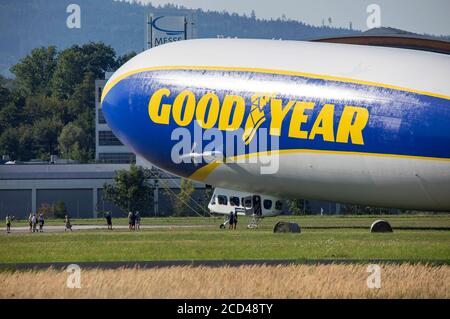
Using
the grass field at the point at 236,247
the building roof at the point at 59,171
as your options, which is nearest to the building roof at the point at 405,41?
the grass field at the point at 236,247

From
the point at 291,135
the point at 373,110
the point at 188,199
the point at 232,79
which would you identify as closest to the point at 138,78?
the point at 232,79

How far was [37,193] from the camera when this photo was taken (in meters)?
134

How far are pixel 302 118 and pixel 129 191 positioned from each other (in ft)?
249

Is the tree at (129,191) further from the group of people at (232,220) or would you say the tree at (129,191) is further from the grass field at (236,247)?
the grass field at (236,247)

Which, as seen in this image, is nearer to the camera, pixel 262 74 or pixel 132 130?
pixel 262 74

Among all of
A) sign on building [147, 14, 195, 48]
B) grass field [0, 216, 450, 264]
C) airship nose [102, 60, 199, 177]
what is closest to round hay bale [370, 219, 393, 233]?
grass field [0, 216, 450, 264]

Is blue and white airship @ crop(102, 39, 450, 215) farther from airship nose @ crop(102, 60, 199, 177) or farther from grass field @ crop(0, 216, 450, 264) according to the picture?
grass field @ crop(0, 216, 450, 264)

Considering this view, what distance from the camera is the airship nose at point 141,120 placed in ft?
190

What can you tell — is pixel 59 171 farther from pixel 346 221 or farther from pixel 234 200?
pixel 234 200

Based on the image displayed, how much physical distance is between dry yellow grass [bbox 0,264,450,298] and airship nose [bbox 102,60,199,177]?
20168 millimetres

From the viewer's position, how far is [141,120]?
58.7 metres

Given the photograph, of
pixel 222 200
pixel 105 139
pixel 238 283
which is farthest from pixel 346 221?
pixel 105 139
